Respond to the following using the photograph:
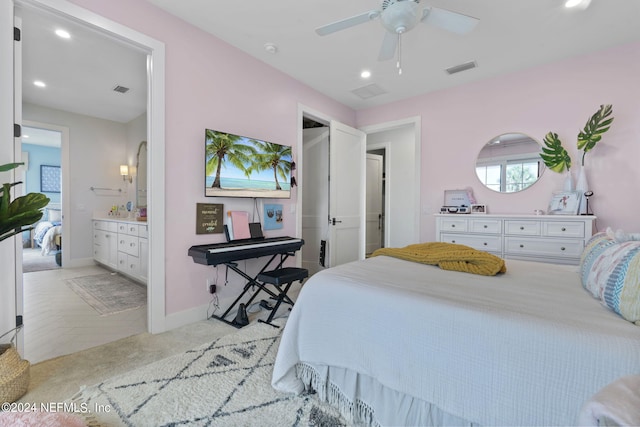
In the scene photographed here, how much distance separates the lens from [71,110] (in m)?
4.80

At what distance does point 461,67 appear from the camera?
10.9ft

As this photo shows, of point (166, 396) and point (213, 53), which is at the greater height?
point (213, 53)

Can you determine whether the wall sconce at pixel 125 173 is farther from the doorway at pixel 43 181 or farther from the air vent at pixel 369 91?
the air vent at pixel 369 91

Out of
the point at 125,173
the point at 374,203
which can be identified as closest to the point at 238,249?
the point at 374,203

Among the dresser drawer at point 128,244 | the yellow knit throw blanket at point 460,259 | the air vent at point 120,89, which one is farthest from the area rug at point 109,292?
the yellow knit throw blanket at point 460,259

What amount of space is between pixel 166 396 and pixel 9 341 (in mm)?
1149

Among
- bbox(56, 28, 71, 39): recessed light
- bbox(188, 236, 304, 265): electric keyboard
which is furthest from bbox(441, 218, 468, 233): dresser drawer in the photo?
bbox(56, 28, 71, 39): recessed light

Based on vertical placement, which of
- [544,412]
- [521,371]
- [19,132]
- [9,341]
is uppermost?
[19,132]

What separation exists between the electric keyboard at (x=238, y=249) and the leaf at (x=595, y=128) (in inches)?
120

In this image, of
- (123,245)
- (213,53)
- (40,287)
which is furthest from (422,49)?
(40,287)

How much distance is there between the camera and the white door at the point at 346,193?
413 centimetres

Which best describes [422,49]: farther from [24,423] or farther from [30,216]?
[24,423]

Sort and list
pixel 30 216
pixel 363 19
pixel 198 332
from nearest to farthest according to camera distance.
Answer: pixel 30 216
pixel 363 19
pixel 198 332

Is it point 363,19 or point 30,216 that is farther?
point 363,19
